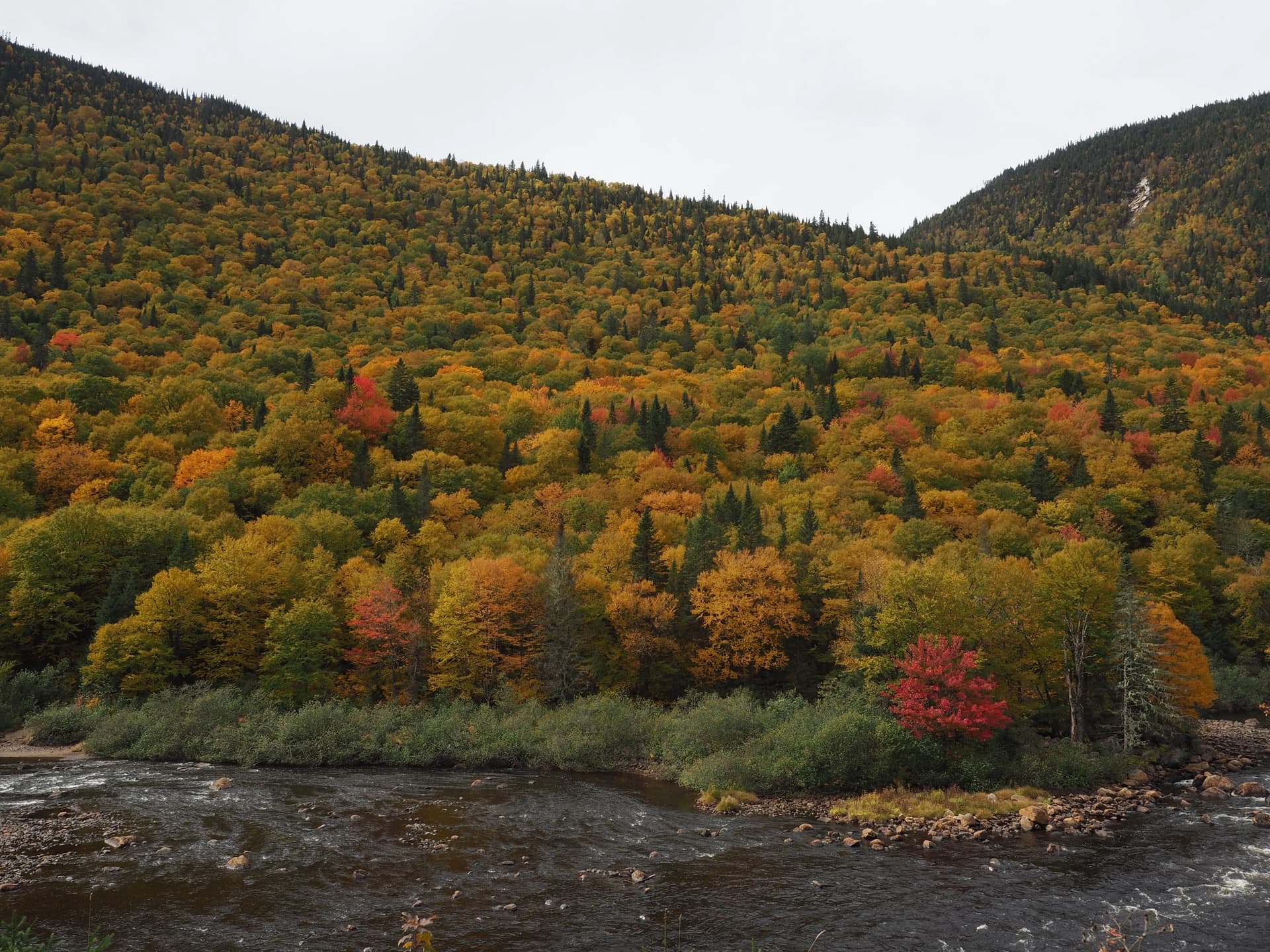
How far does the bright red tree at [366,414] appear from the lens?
10525 cm

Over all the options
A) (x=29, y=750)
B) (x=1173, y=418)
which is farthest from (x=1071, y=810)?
(x=1173, y=418)

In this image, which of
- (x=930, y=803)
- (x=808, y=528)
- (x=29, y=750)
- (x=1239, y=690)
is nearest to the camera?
(x=930, y=803)

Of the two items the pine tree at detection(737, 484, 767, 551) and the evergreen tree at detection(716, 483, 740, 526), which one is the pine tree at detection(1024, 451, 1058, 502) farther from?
the pine tree at detection(737, 484, 767, 551)

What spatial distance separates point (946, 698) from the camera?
123 ft

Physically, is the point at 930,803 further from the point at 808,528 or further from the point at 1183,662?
the point at 808,528

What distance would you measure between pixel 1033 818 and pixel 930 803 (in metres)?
4.17

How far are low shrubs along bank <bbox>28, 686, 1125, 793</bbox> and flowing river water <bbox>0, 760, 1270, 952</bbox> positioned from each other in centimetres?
527

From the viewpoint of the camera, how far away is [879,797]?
34.6m

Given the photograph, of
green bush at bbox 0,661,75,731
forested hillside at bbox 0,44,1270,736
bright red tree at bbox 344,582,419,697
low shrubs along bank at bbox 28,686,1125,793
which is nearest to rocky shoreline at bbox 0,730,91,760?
low shrubs along bank at bbox 28,686,1125,793

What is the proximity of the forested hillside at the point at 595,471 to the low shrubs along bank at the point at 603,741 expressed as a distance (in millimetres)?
4554

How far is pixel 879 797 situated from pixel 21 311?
16402 centimetres

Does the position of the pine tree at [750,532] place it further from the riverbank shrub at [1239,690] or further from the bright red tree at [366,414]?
the bright red tree at [366,414]

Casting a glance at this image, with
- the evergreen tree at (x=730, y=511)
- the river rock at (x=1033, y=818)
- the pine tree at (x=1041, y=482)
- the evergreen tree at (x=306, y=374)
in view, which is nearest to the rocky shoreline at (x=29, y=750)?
the river rock at (x=1033, y=818)

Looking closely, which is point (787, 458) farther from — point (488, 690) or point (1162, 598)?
point (488, 690)
